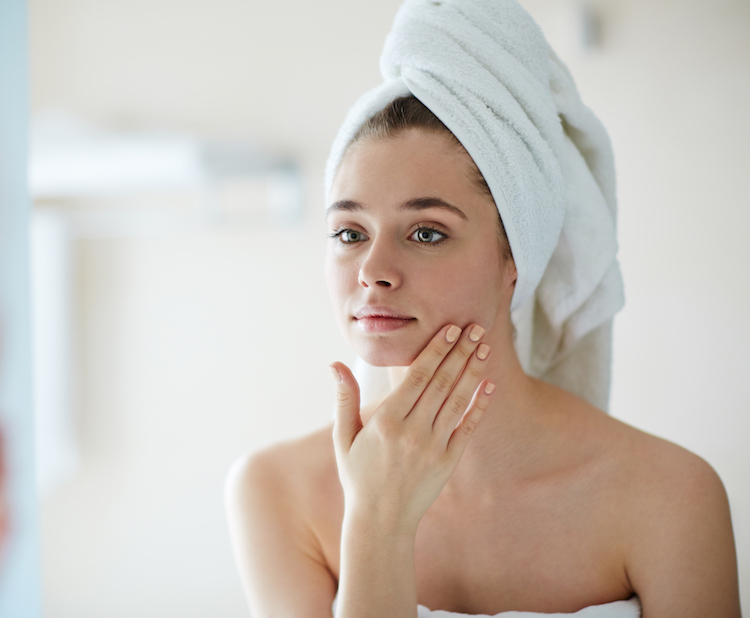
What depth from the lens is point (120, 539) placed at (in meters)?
1.83

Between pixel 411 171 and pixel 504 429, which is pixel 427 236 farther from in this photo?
pixel 504 429

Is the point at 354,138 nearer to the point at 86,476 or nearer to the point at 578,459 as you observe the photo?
the point at 578,459

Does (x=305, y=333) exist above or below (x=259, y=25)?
below

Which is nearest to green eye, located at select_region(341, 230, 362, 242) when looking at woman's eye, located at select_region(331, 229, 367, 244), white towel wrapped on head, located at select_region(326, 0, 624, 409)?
woman's eye, located at select_region(331, 229, 367, 244)

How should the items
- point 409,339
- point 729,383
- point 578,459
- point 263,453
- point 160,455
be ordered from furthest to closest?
point 160,455
point 729,383
point 263,453
point 578,459
point 409,339

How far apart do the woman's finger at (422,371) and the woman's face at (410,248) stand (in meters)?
0.02

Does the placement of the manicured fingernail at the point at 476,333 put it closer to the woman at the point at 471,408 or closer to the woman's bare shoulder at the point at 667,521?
the woman at the point at 471,408

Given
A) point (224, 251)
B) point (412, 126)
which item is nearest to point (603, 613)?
point (412, 126)

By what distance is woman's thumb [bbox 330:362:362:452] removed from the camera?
0.78 metres

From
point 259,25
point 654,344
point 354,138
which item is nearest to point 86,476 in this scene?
point 259,25

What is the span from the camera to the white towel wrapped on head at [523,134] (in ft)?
2.60

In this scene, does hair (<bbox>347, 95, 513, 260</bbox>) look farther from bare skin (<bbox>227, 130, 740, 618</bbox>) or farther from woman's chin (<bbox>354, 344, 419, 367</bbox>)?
woman's chin (<bbox>354, 344, 419, 367</bbox>)

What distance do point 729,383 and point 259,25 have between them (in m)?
1.39

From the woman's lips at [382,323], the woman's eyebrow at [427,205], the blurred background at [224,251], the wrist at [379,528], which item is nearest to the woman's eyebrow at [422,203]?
the woman's eyebrow at [427,205]
